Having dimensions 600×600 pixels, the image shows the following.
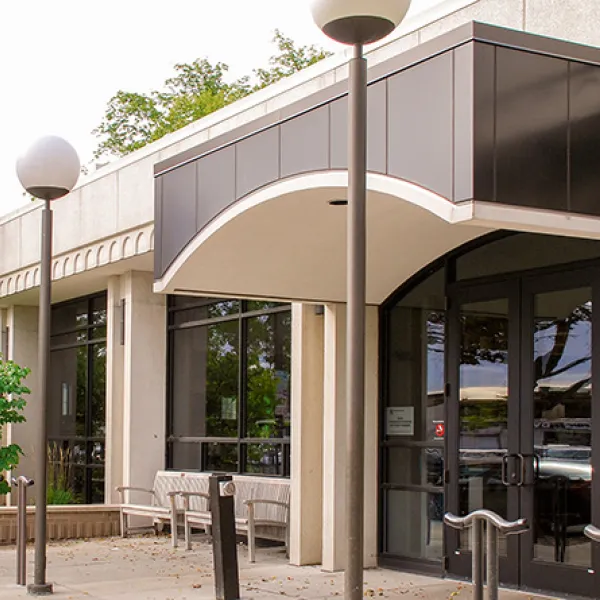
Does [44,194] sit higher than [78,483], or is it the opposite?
[44,194]

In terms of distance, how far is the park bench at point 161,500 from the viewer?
14030 millimetres

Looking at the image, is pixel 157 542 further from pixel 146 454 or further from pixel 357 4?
pixel 357 4

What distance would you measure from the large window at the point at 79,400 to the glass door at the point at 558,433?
9.47 m

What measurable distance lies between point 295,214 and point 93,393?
1059 centimetres

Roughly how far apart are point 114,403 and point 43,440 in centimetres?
665

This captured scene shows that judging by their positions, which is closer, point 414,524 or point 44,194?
point 44,194

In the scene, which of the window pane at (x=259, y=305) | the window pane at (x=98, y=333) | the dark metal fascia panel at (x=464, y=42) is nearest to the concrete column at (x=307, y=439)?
the window pane at (x=259, y=305)

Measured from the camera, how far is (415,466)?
35.3ft

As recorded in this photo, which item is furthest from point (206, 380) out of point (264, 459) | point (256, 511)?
point (256, 511)

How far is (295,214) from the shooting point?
28.8 ft

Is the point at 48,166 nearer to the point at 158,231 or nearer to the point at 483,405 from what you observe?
the point at 158,231

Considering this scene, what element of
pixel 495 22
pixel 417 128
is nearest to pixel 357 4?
pixel 417 128

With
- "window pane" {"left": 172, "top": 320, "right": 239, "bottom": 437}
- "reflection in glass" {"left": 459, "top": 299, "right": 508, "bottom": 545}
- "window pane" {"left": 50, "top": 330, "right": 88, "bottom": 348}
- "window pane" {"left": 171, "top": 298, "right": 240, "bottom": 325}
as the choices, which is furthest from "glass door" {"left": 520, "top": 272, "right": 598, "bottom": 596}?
"window pane" {"left": 50, "top": 330, "right": 88, "bottom": 348}

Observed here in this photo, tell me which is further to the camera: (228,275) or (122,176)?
(122,176)
